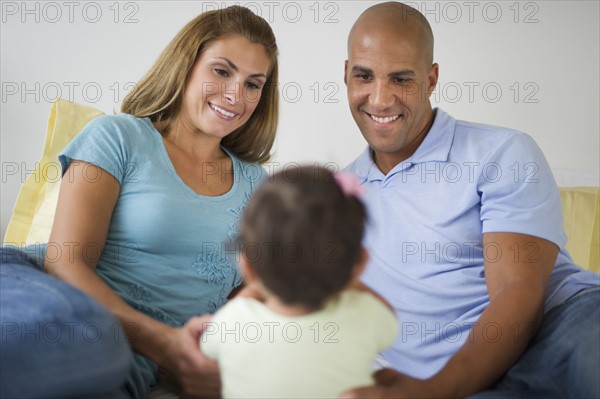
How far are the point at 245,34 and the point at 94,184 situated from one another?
0.50m

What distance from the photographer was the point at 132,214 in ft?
4.78

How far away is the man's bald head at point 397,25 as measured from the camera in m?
1.71

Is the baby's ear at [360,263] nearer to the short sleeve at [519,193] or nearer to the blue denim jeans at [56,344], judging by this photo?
the blue denim jeans at [56,344]

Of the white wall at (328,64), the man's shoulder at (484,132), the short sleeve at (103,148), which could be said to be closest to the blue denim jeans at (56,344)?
the short sleeve at (103,148)

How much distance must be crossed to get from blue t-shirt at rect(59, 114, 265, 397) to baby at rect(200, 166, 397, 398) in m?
0.45

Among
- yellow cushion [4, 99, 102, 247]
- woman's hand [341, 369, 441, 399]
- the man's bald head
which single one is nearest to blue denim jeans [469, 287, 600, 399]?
woman's hand [341, 369, 441, 399]

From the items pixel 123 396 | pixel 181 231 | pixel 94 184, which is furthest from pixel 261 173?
pixel 123 396

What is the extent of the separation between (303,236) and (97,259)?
643mm

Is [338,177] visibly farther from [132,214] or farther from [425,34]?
[425,34]

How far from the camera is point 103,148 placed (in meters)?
1.45

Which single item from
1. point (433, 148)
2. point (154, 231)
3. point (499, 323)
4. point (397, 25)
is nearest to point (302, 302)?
point (499, 323)

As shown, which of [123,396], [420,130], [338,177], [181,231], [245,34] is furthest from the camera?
[420,130]

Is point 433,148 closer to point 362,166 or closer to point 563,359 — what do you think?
point 362,166

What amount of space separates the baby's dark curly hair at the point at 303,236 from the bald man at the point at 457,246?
0.67 ft
